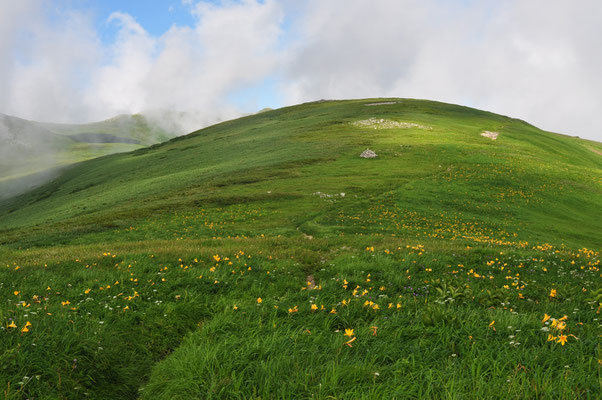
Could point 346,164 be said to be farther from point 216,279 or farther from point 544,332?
point 544,332

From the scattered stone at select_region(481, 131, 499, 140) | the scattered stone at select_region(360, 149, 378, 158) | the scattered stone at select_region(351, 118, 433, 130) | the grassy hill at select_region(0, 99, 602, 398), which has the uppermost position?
the scattered stone at select_region(351, 118, 433, 130)

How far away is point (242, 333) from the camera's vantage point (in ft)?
18.1

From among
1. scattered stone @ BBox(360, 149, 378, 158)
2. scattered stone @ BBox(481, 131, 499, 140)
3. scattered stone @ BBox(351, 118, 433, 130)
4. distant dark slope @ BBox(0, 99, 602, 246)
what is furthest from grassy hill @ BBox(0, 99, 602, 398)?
scattered stone @ BBox(351, 118, 433, 130)

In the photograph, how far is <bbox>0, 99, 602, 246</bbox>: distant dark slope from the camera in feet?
90.9

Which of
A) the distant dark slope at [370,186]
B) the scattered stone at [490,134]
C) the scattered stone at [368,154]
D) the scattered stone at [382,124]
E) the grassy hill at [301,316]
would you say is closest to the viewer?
the grassy hill at [301,316]

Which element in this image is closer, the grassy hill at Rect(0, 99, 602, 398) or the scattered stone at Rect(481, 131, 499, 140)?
the grassy hill at Rect(0, 99, 602, 398)

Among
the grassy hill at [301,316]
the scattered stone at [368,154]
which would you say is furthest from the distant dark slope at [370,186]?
the grassy hill at [301,316]

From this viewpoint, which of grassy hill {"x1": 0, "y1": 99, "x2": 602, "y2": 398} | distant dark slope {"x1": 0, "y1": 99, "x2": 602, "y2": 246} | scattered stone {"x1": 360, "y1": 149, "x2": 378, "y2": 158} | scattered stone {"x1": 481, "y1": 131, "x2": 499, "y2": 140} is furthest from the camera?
scattered stone {"x1": 481, "y1": 131, "x2": 499, "y2": 140}

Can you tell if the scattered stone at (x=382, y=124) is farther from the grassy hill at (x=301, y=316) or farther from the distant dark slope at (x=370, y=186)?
the grassy hill at (x=301, y=316)

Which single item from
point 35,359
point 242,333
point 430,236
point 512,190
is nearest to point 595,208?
point 512,190

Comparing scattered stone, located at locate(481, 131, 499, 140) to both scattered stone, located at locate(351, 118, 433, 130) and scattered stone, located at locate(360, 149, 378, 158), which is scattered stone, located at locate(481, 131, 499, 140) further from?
scattered stone, located at locate(360, 149, 378, 158)

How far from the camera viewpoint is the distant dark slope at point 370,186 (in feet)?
90.9

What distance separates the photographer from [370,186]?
38.4 metres

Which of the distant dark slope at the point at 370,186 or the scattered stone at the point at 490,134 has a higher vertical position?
the scattered stone at the point at 490,134
